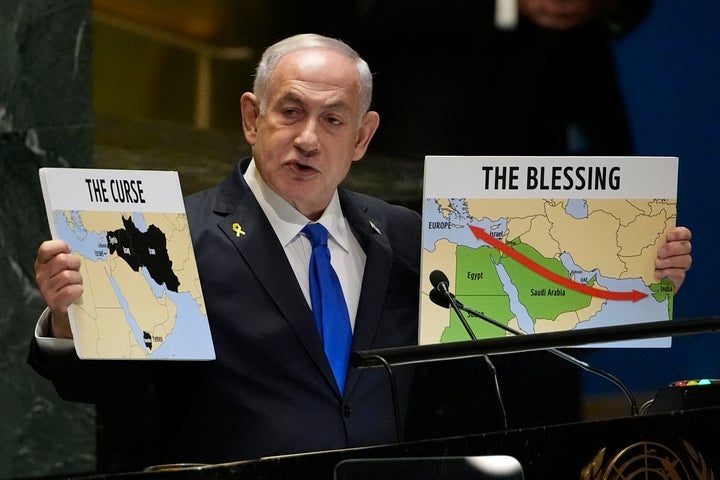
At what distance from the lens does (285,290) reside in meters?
2.96

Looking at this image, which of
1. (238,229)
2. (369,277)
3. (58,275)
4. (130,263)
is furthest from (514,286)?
(58,275)

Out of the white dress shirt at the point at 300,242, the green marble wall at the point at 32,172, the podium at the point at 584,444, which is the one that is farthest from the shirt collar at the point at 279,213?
the green marble wall at the point at 32,172

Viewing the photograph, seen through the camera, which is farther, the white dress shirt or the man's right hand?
the white dress shirt

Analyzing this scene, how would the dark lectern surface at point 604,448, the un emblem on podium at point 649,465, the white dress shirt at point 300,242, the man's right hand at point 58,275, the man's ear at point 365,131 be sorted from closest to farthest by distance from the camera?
1. the dark lectern surface at point 604,448
2. the un emblem on podium at point 649,465
3. the man's right hand at point 58,275
4. the white dress shirt at point 300,242
5. the man's ear at point 365,131

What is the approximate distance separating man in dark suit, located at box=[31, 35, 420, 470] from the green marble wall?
1.23 meters

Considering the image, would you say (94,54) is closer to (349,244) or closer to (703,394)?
(349,244)

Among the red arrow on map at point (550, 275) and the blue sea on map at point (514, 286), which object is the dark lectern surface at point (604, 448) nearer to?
the blue sea on map at point (514, 286)

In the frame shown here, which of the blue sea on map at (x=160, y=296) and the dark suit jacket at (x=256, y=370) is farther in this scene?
the dark suit jacket at (x=256, y=370)

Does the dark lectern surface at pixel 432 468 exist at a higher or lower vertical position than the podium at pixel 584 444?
lower

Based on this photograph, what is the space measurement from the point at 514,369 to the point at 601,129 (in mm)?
1050

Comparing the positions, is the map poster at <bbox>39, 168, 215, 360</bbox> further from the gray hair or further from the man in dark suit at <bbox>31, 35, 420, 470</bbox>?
the gray hair

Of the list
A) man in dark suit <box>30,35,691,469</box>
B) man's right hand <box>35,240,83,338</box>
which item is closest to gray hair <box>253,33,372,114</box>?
man in dark suit <box>30,35,691,469</box>

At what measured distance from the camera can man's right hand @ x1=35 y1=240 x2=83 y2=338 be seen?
98.8 inches

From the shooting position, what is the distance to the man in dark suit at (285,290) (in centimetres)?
288
